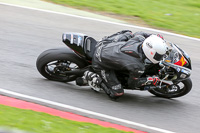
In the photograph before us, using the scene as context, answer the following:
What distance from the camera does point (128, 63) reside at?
605 centimetres

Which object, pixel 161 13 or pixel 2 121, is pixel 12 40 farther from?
pixel 161 13

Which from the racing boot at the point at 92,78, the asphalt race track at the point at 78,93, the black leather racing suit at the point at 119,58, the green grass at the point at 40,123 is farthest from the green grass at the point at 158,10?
the green grass at the point at 40,123

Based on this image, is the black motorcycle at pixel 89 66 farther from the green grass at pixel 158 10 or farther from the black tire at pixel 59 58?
the green grass at pixel 158 10

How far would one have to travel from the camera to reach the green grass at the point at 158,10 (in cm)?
1120

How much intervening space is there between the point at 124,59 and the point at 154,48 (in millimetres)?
577

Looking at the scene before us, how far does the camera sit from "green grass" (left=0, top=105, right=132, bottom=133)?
191 inches

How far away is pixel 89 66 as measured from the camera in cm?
663

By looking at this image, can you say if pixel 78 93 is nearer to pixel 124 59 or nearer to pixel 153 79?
pixel 124 59

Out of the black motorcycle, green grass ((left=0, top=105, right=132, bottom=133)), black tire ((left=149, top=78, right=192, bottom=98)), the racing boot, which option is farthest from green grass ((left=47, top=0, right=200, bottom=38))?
green grass ((left=0, top=105, right=132, bottom=133))

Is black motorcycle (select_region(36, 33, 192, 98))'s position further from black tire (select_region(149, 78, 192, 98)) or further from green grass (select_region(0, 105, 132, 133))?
green grass (select_region(0, 105, 132, 133))

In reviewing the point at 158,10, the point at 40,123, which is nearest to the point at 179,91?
the point at 40,123

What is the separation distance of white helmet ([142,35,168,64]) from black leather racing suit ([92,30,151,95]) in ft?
0.53

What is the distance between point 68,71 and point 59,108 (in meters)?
0.77

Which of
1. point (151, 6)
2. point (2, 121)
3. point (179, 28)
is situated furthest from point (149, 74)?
point (151, 6)
